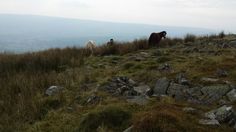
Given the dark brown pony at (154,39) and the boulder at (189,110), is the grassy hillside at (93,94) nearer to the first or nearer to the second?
Result: the boulder at (189,110)

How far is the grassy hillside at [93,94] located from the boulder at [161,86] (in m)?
0.19

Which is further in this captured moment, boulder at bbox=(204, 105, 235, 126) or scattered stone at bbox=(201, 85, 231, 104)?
scattered stone at bbox=(201, 85, 231, 104)

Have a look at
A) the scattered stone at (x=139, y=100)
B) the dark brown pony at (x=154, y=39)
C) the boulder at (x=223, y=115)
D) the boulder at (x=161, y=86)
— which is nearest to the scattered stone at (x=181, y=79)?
the boulder at (x=161, y=86)

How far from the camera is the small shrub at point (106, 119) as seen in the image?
5555 millimetres

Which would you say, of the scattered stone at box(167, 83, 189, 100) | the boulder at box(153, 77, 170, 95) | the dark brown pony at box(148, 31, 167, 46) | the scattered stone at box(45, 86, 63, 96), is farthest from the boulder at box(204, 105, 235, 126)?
the dark brown pony at box(148, 31, 167, 46)

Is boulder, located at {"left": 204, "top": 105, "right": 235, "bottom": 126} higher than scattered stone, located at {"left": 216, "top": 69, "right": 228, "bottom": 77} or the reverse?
the reverse

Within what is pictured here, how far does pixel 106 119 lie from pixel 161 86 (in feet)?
5.99

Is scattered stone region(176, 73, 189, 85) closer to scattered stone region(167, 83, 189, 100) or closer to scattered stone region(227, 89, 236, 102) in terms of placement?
scattered stone region(167, 83, 189, 100)

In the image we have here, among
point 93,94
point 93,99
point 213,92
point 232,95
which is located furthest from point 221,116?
point 93,94

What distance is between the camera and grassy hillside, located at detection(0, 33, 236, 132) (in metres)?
5.46

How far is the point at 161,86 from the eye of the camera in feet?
23.2

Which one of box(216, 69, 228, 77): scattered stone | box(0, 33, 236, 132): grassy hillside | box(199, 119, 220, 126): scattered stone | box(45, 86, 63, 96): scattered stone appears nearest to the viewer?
box(199, 119, 220, 126): scattered stone

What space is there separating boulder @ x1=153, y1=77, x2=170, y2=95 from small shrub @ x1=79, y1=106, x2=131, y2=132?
4.36 ft

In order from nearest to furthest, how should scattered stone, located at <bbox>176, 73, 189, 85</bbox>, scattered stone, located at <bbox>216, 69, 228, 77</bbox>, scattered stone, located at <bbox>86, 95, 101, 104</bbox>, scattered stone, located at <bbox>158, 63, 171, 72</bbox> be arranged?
scattered stone, located at <bbox>86, 95, 101, 104</bbox>
scattered stone, located at <bbox>176, 73, 189, 85</bbox>
scattered stone, located at <bbox>216, 69, 228, 77</bbox>
scattered stone, located at <bbox>158, 63, 171, 72</bbox>
